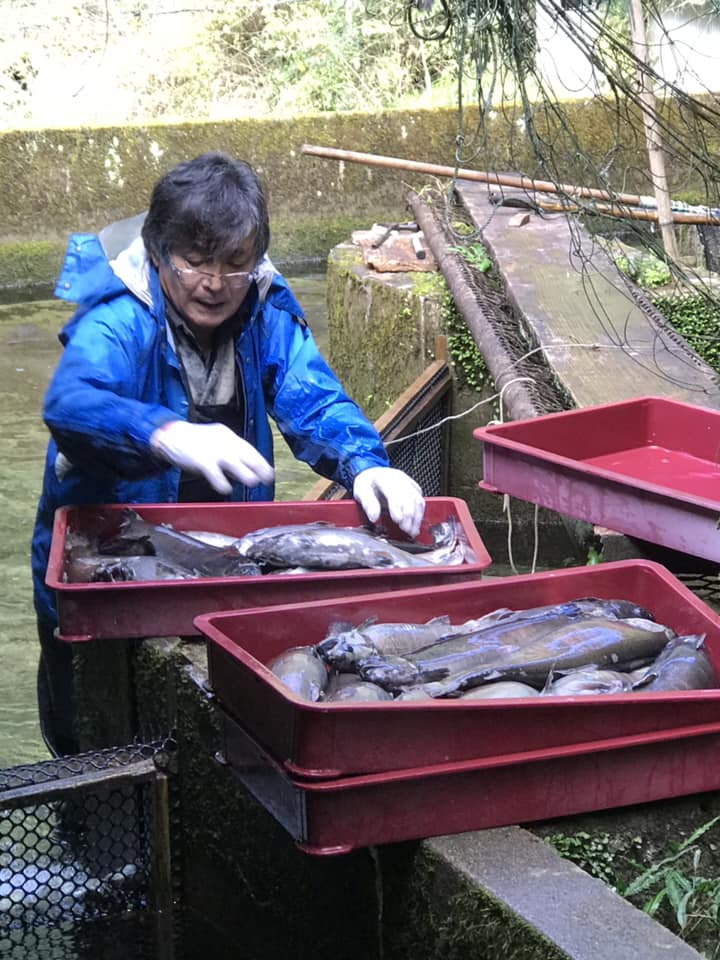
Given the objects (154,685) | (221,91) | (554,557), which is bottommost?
(554,557)

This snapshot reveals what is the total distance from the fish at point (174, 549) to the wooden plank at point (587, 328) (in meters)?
1.57

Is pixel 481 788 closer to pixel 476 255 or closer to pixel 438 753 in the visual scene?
pixel 438 753

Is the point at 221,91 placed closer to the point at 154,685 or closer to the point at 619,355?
the point at 619,355

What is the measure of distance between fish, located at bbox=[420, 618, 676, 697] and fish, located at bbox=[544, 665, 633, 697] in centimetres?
4

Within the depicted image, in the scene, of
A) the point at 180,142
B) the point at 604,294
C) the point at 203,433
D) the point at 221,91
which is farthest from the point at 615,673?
the point at 221,91

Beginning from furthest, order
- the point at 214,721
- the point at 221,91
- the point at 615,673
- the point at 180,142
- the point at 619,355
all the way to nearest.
→ the point at 221,91, the point at 180,142, the point at 619,355, the point at 214,721, the point at 615,673

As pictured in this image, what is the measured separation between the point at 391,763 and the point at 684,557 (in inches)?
66.1

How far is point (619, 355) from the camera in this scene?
589 centimetres

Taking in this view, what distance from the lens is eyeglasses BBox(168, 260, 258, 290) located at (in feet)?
11.3

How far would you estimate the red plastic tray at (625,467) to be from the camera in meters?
3.46

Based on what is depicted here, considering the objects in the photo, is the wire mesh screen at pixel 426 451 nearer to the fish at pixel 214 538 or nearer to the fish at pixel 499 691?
the fish at pixel 214 538

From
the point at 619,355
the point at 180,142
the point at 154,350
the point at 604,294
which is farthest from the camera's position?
the point at 180,142

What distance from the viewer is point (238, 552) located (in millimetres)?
3268

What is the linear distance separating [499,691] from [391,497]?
101cm
